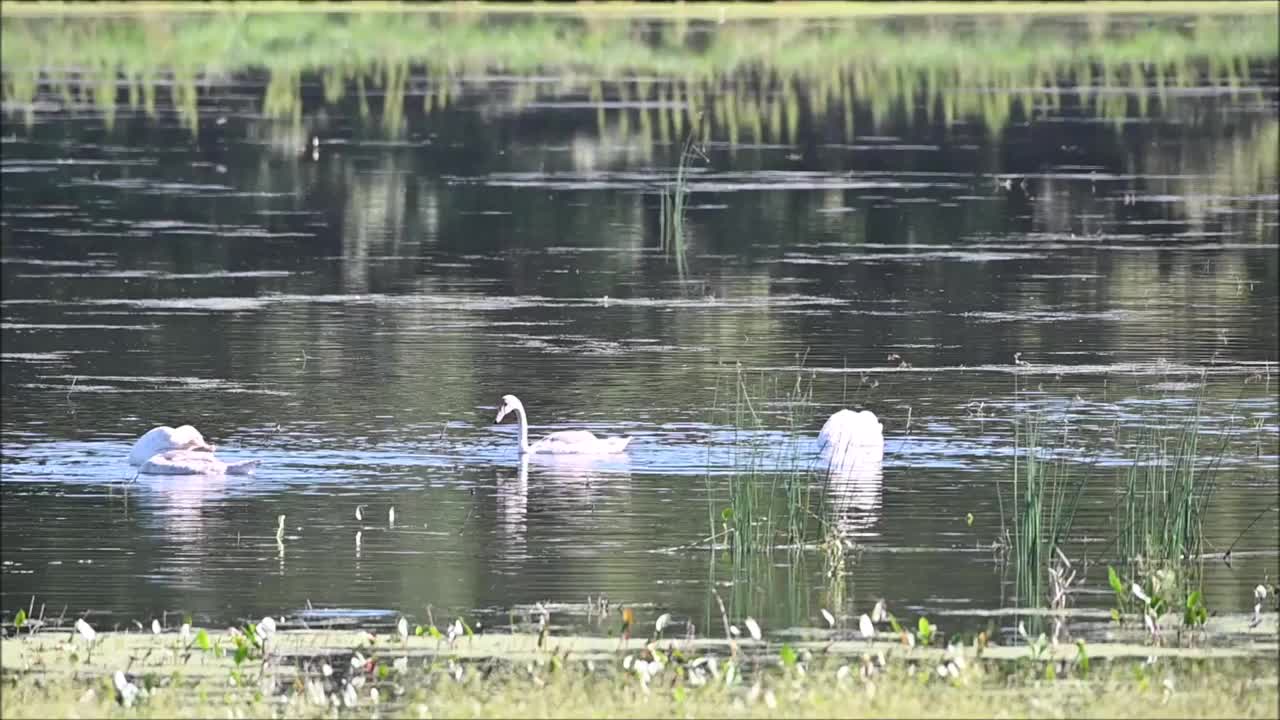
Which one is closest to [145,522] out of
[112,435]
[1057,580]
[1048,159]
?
[112,435]

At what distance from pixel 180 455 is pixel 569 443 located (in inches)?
96.3

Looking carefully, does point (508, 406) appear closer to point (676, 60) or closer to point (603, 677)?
point (603, 677)

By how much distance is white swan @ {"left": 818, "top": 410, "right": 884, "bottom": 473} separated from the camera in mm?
17812

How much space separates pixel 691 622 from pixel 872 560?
191 centimetres

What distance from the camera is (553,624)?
13.1 m

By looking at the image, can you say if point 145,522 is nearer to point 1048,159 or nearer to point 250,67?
point 1048,159

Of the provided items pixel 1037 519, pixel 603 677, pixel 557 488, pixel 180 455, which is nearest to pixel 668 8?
pixel 180 455

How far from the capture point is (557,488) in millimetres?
17469

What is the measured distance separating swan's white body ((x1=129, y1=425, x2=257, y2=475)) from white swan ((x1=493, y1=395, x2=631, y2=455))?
5.78 ft

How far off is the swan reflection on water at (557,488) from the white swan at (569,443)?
0.05 m

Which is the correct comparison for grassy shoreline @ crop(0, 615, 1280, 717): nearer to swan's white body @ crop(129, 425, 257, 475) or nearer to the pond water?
the pond water

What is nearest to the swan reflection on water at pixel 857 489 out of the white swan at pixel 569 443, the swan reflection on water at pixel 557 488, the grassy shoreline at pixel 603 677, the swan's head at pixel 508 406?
the swan reflection on water at pixel 557 488

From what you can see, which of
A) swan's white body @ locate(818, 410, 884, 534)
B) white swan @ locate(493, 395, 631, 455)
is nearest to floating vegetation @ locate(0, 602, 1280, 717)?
swan's white body @ locate(818, 410, 884, 534)

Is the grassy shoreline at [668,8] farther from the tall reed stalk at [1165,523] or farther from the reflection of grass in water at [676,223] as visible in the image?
the tall reed stalk at [1165,523]
